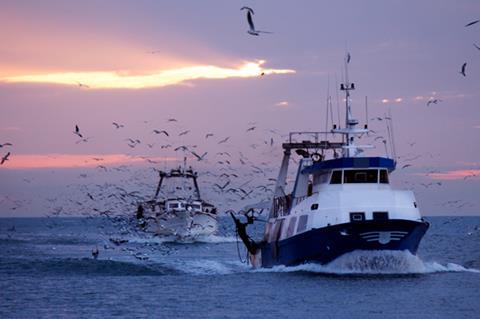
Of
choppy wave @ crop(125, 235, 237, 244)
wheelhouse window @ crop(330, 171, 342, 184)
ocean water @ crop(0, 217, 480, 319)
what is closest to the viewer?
ocean water @ crop(0, 217, 480, 319)

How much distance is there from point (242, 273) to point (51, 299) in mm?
16548

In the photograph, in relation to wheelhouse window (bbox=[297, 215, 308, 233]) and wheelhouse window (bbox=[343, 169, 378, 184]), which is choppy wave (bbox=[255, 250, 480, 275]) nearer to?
wheelhouse window (bbox=[297, 215, 308, 233])

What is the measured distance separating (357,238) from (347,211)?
5.58ft

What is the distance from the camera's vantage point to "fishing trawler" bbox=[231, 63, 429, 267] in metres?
49.3

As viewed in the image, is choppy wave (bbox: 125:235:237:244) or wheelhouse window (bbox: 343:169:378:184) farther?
choppy wave (bbox: 125:235:237:244)

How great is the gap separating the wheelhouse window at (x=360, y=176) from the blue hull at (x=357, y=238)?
11.4 ft

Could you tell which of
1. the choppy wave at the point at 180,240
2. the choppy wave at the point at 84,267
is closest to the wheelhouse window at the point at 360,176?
the choppy wave at the point at 84,267

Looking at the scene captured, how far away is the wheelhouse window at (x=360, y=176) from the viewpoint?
52.2m

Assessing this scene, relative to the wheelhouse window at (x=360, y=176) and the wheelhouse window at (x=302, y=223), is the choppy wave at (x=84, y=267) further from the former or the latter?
the wheelhouse window at (x=360, y=176)

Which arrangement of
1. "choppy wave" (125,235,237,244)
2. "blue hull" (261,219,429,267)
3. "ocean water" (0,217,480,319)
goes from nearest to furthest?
1. "ocean water" (0,217,480,319)
2. "blue hull" (261,219,429,267)
3. "choppy wave" (125,235,237,244)

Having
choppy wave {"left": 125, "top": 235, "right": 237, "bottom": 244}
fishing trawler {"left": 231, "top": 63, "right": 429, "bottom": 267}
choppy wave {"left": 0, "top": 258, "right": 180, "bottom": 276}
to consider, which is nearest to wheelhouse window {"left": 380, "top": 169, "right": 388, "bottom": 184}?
fishing trawler {"left": 231, "top": 63, "right": 429, "bottom": 267}

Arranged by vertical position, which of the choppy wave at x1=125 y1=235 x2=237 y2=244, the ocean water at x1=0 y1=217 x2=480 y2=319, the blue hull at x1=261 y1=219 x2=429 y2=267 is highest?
the choppy wave at x1=125 y1=235 x2=237 y2=244

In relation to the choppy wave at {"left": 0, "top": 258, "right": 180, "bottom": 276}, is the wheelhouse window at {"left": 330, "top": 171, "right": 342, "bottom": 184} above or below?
above

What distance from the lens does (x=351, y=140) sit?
55938 millimetres
